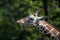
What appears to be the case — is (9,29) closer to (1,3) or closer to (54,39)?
(1,3)

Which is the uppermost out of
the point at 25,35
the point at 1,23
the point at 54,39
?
the point at 1,23

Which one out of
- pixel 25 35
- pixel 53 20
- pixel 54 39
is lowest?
pixel 53 20

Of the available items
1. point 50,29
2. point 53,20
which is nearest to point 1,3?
point 50,29

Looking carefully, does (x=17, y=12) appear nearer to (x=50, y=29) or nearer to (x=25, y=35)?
(x=25, y=35)

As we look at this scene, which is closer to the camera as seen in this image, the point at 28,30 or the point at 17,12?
the point at 28,30

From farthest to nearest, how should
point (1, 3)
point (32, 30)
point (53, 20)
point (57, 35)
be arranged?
point (53, 20) → point (57, 35) → point (1, 3) → point (32, 30)

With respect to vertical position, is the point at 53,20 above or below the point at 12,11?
below

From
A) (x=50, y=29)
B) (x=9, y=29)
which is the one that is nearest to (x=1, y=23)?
(x=9, y=29)

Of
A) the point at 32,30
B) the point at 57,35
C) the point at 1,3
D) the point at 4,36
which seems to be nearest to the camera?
the point at 4,36

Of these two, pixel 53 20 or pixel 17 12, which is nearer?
pixel 17 12
